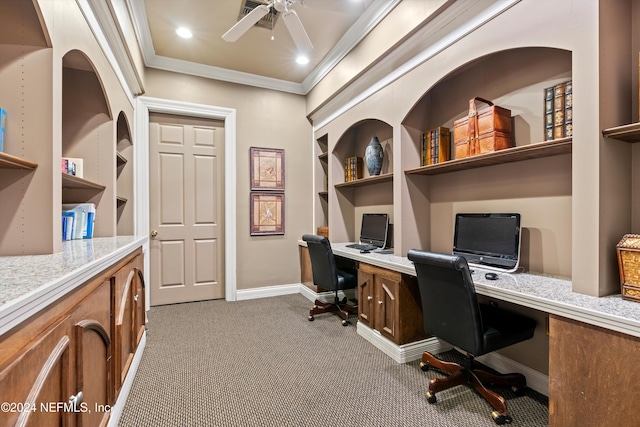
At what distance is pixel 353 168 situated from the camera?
3732 millimetres

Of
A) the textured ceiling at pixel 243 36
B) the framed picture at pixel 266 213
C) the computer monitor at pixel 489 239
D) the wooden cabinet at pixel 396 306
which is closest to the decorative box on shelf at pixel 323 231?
the framed picture at pixel 266 213

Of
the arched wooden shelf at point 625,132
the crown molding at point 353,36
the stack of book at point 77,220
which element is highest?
the crown molding at point 353,36

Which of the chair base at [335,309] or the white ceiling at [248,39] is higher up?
the white ceiling at [248,39]

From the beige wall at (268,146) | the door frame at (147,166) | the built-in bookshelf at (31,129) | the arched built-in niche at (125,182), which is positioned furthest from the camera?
the beige wall at (268,146)

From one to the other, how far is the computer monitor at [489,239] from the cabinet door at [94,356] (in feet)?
7.49

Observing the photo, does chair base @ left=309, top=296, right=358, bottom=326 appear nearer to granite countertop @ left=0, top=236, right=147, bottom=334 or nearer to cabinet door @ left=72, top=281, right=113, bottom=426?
cabinet door @ left=72, top=281, right=113, bottom=426

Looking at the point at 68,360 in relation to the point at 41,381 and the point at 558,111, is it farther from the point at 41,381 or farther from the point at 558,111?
the point at 558,111

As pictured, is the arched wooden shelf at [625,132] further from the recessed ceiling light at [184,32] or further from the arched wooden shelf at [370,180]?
the recessed ceiling light at [184,32]

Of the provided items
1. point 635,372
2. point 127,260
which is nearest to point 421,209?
point 635,372

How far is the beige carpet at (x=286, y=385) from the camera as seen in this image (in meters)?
1.67

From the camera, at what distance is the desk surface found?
3.77ft

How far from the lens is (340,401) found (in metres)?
1.83

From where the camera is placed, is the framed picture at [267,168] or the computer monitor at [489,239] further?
the framed picture at [267,168]

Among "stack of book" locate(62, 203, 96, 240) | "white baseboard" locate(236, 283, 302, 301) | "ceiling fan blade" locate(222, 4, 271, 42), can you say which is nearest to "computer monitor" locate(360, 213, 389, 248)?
"white baseboard" locate(236, 283, 302, 301)
